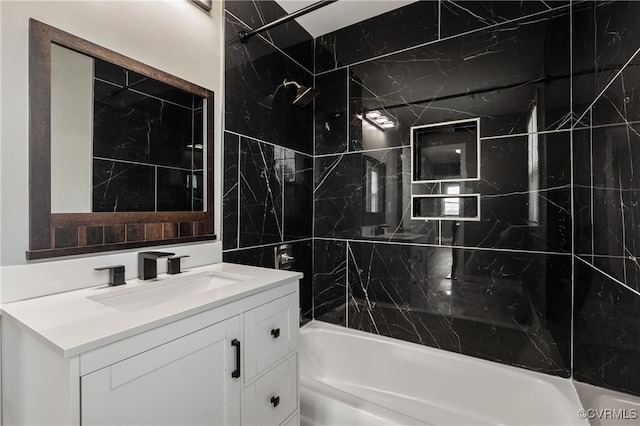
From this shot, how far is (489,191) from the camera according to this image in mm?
1729

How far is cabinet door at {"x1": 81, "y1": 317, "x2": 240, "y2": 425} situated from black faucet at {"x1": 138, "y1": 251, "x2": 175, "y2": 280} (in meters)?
0.47

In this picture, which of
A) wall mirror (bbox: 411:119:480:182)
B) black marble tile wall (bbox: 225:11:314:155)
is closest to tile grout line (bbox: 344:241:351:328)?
wall mirror (bbox: 411:119:480:182)

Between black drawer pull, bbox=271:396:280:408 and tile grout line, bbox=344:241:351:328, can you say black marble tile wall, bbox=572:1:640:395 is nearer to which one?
black drawer pull, bbox=271:396:280:408

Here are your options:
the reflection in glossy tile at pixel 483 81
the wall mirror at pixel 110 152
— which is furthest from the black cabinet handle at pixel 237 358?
the reflection in glossy tile at pixel 483 81

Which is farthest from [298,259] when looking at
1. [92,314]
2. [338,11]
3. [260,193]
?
[338,11]

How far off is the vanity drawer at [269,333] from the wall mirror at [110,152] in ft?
1.92

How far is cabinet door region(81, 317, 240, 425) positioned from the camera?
2.13 ft

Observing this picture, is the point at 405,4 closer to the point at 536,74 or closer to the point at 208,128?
the point at 536,74

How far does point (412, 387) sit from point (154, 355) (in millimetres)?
1677

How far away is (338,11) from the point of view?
6.67 ft

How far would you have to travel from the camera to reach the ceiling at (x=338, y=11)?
1.96 m

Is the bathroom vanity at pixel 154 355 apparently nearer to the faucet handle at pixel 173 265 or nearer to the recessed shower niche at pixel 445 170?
the faucet handle at pixel 173 265

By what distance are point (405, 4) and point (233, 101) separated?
132cm

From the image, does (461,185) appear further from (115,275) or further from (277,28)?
(115,275)
